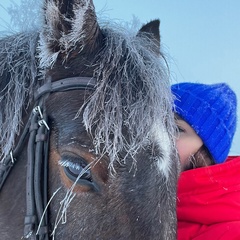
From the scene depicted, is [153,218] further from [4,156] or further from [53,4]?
[53,4]

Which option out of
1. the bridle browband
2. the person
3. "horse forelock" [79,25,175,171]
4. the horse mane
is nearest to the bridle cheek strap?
the bridle browband

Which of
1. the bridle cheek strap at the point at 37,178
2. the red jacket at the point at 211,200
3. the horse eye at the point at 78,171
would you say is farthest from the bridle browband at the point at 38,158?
the red jacket at the point at 211,200

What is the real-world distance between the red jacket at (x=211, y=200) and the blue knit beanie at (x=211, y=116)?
12 cm

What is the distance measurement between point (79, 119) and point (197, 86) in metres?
1.05

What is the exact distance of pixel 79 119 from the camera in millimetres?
1803

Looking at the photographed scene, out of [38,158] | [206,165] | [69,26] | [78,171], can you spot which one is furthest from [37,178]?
[206,165]

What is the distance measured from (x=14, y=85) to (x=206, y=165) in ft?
4.04

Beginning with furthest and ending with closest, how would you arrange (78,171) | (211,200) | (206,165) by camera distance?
(206,165), (211,200), (78,171)

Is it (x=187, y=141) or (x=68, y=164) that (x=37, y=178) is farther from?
(x=187, y=141)

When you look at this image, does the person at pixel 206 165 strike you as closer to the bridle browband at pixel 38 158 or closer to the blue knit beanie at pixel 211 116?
the blue knit beanie at pixel 211 116

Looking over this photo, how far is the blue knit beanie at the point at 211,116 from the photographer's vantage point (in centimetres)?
242

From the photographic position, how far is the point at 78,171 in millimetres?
1733

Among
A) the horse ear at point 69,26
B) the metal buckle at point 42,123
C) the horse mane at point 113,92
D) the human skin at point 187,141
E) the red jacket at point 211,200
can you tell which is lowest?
the red jacket at point 211,200

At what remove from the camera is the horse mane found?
1767mm
